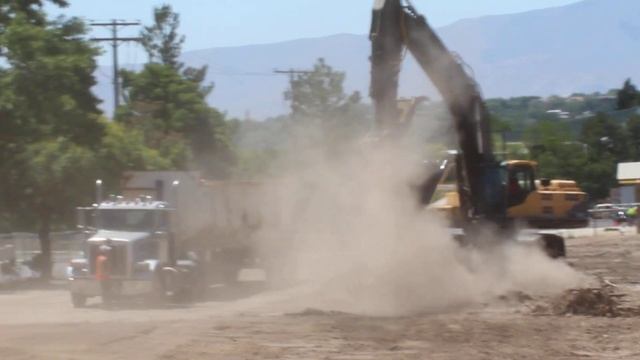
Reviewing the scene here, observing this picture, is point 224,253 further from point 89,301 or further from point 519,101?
point 519,101

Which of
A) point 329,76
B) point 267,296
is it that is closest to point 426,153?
point 267,296

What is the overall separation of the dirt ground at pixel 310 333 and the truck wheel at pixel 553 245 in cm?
525

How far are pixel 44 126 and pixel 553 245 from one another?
57.8 ft

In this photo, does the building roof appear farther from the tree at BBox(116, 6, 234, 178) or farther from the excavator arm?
the excavator arm

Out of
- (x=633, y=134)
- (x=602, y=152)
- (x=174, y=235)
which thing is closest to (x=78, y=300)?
(x=174, y=235)

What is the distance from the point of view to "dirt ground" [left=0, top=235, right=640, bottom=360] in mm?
19312

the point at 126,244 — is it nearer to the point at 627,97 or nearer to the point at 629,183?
the point at 629,183

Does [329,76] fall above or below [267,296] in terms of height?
above

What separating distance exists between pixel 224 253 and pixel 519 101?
119m

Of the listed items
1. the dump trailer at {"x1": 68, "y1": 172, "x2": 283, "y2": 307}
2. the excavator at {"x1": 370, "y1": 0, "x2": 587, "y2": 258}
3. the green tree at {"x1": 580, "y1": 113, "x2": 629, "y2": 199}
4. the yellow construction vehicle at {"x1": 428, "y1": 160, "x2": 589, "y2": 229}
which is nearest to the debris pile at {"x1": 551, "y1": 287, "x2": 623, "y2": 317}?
the excavator at {"x1": 370, "y1": 0, "x2": 587, "y2": 258}

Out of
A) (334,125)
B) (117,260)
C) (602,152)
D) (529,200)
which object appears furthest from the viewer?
(602,152)

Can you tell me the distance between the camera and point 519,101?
15325cm

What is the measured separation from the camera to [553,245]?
36.4m

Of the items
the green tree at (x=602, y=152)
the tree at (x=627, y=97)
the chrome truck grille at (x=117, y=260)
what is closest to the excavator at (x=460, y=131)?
the chrome truck grille at (x=117, y=260)
